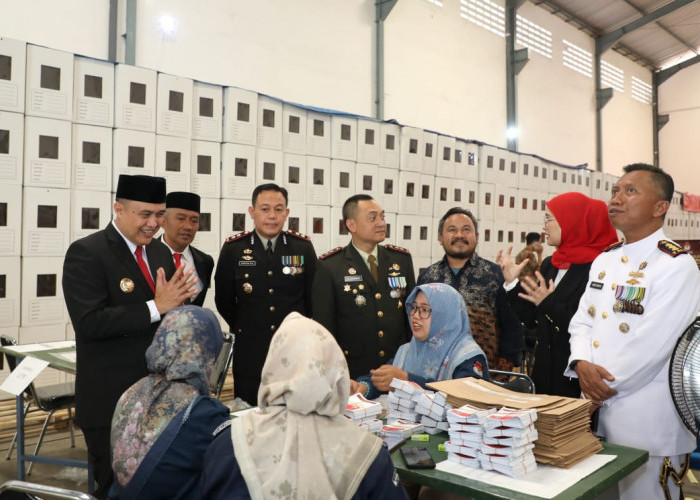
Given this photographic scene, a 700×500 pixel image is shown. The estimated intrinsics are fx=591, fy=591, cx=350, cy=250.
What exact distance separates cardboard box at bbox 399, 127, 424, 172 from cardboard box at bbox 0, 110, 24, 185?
3.58 meters

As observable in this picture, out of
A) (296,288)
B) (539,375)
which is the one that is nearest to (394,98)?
(296,288)

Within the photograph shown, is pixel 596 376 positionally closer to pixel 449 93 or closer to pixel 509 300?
pixel 509 300

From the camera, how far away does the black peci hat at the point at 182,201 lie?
3.70 m

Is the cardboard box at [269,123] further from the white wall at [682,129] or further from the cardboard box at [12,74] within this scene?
the white wall at [682,129]

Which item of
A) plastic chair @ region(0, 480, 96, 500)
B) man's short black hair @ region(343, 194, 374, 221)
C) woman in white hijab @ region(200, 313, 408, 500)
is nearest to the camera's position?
woman in white hijab @ region(200, 313, 408, 500)

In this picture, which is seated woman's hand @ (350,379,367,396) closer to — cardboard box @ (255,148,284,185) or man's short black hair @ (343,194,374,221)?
man's short black hair @ (343,194,374,221)

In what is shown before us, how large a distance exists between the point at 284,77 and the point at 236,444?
522 centimetres

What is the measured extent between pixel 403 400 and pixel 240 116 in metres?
3.40

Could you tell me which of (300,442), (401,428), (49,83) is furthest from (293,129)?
(300,442)

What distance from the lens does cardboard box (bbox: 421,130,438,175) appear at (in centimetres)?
647

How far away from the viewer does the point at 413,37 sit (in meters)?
7.51

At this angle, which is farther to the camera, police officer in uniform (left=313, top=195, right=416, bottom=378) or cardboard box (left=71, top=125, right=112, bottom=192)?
cardboard box (left=71, top=125, right=112, bottom=192)

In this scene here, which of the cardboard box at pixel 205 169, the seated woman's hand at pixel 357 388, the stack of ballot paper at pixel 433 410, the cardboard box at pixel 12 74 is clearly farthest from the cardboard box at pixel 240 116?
the stack of ballot paper at pixel 433 410

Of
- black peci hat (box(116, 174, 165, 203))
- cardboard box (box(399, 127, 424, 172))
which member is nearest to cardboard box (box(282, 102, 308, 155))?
cardboard box (box(399, 127, 424, 172))
